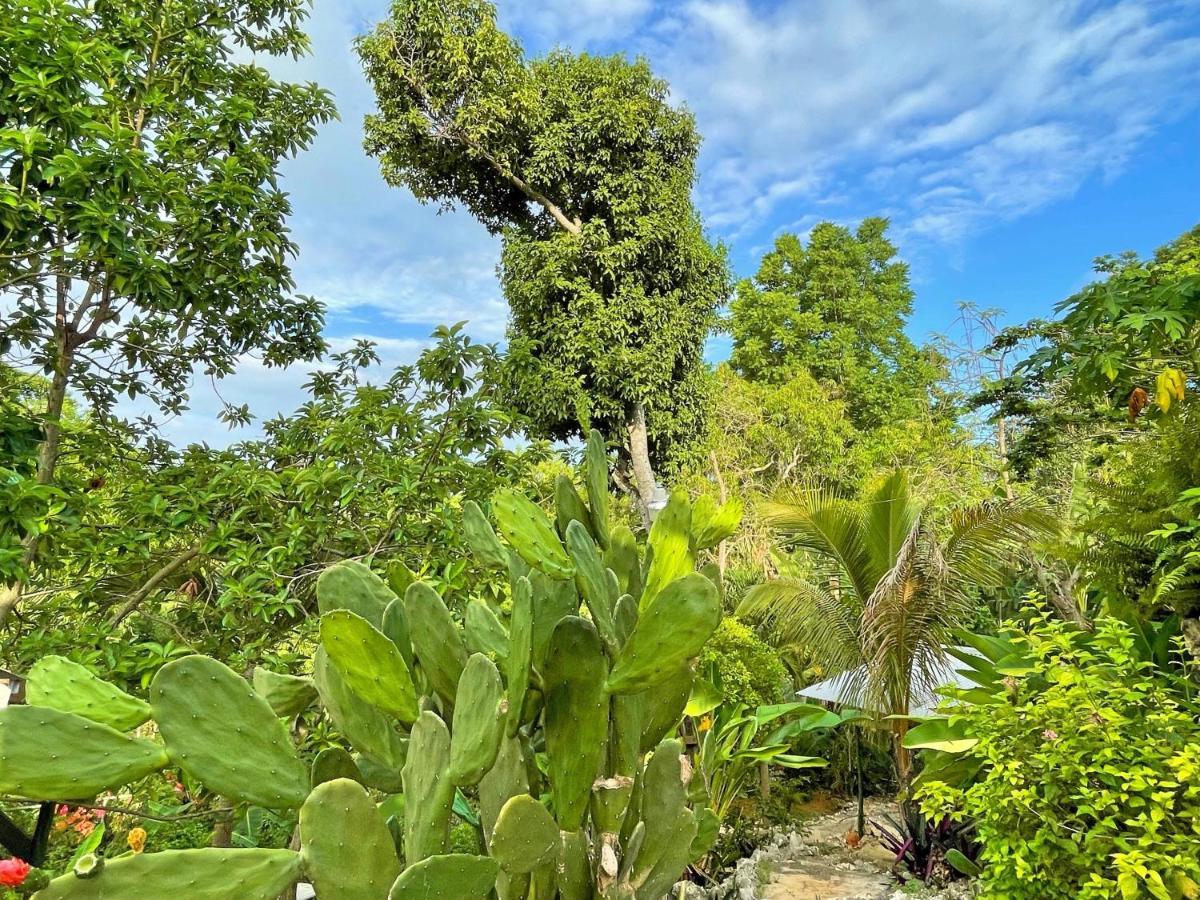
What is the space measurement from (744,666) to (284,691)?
4624 millimetres

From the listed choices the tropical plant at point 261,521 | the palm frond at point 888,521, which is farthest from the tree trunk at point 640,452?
the tropical plant at point 261,521

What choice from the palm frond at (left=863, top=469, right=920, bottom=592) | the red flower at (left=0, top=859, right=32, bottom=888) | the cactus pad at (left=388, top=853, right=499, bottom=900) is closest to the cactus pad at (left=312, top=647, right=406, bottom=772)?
the cactus pad at (left=388, top=853, right=499, bottom=900)

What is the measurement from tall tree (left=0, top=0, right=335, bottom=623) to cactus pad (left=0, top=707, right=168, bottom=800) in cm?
173

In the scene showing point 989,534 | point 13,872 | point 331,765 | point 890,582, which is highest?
point 989,534

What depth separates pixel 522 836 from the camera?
1.02 m

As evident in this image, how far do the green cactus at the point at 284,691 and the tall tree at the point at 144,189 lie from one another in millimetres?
1597

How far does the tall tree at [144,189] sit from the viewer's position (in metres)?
2.28

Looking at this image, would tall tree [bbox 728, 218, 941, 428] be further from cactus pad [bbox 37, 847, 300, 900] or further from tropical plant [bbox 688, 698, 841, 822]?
cactus pad [bbox 37, 847, 300, 900]

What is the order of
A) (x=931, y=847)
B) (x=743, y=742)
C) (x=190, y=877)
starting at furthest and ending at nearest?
(x=931, y=847)
(x=743, y=742)
(x=190, y=877)

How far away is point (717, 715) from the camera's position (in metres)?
4.19

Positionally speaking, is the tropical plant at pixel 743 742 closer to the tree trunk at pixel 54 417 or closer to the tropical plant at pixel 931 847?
the tropical plant at pixel 931 847

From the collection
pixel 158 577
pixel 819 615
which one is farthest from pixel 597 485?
pixel 819 615

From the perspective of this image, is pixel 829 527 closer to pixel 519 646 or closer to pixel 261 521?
pixel 261 521

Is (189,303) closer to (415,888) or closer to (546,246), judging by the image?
(415,888)
